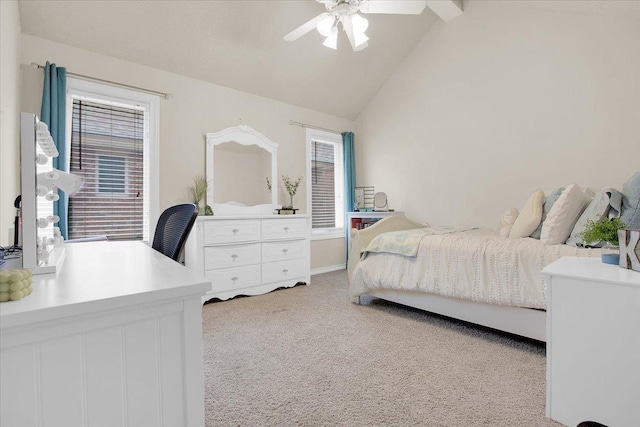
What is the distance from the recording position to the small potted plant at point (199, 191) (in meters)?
3.58

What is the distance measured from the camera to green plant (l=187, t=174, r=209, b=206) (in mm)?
3574

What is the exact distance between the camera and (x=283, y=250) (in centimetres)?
385

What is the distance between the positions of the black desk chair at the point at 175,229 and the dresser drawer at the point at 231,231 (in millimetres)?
1369

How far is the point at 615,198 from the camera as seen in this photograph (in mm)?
2141

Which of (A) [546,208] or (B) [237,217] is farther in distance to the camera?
(B) [237,217]

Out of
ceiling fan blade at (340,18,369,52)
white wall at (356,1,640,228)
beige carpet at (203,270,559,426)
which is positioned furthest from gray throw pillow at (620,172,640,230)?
ceiling fan blade at (340,18,369,52)

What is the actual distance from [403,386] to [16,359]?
1.60m

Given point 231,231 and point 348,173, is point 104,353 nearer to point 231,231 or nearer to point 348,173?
point 231,231

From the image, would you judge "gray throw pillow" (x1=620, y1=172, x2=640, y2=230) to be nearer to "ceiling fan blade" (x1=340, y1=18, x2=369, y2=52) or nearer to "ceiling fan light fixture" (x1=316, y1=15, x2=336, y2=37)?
"ceiling fan blade" (x1=340, y1=18, x2=369, y2=52)

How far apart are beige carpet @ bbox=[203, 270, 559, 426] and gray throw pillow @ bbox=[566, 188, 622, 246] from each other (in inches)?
30.1

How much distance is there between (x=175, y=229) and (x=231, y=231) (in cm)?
190

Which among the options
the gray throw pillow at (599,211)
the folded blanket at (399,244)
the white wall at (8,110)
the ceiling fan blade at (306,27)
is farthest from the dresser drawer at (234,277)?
the gray throw pillow at (599,211)

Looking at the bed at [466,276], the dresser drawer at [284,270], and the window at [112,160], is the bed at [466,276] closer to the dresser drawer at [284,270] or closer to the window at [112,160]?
the dresser drawer at [284,270]

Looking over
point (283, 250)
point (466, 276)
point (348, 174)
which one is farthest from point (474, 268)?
point (348, 174)
